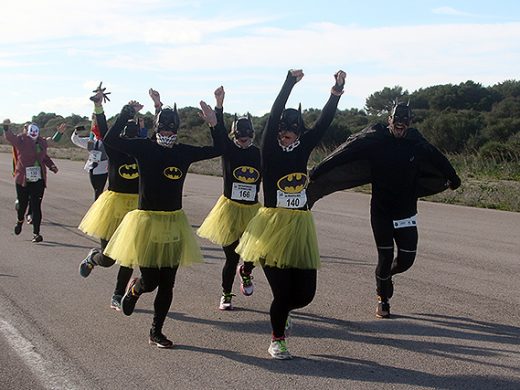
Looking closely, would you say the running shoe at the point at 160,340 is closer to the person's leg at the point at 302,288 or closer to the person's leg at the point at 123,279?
the person's leg at the point at 302,288

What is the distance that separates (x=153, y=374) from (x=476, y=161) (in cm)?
2276

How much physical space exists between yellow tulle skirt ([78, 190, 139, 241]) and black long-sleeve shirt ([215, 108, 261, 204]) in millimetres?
1180

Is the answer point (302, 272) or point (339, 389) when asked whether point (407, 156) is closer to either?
point (302, 272)

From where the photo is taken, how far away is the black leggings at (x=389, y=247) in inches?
306

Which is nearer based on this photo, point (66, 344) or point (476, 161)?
point (66, 344)

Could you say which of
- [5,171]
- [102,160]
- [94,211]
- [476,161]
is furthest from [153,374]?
[5,171]

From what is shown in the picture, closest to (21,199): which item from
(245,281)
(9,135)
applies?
(9,135)

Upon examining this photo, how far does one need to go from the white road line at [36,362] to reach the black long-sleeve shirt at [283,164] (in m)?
2.33

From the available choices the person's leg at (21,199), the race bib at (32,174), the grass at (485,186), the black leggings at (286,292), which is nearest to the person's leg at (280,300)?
the black leggings at (286,292)

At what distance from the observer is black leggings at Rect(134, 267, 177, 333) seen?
22.0 feet

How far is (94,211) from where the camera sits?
27.8 ft

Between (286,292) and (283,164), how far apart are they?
1138mm

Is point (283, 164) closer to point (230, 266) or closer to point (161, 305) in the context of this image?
point (161, 305)

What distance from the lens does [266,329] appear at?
734 centimetres
